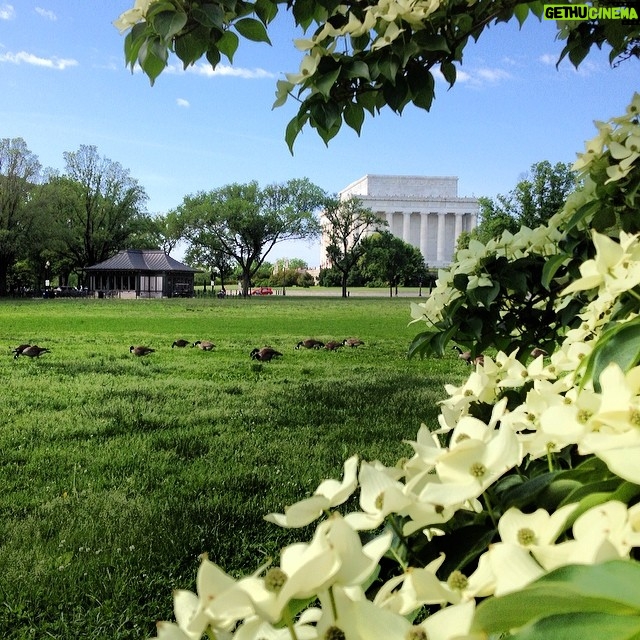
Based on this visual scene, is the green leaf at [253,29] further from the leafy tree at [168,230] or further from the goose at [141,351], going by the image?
the leafy tree at [168,230]

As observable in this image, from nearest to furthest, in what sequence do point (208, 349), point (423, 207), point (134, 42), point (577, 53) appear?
point (134, 42) → point (577, 53) → point (208, 349) → point (423, 207)

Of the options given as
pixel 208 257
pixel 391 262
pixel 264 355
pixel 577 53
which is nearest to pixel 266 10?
pixel 577 53

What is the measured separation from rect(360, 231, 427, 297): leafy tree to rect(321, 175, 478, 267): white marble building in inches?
303

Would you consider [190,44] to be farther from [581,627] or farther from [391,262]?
[391,262]

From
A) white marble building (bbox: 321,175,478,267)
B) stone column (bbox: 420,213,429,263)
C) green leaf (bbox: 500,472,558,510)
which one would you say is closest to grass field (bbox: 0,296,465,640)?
green leaf (bbox: 500,472,558,510)

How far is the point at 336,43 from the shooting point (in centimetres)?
142

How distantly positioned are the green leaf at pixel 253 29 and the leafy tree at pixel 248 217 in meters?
29.6

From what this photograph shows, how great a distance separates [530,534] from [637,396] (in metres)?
0.14

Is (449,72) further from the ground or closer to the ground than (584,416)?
further from the ground

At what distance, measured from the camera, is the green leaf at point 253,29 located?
1.34 m

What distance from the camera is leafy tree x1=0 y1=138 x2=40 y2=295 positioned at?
26.8 metres

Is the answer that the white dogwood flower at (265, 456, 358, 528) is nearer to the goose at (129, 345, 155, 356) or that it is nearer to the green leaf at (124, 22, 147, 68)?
the green leaf at (124, 22, 147, 68)

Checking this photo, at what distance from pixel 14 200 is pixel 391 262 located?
19119 mm

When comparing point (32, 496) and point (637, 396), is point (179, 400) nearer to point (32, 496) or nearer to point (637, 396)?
point (32, 496)
